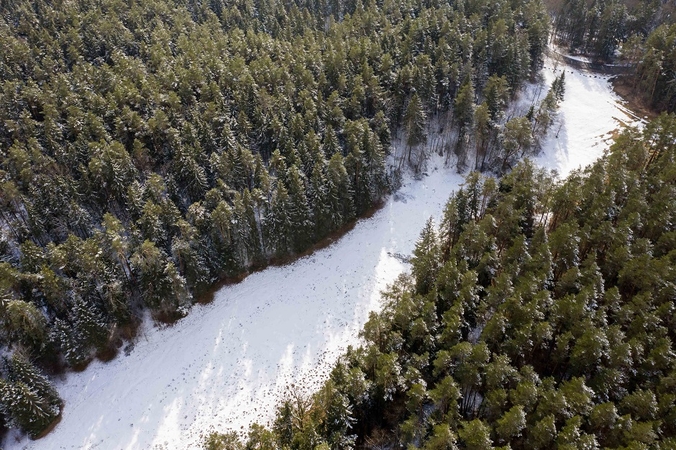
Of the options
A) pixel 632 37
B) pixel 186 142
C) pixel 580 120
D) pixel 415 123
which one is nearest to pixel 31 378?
pixel 186 142

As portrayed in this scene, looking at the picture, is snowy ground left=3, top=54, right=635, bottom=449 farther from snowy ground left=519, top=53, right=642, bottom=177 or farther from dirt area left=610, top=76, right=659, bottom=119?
dirt area left=610, top=76, right=659, bottom=119

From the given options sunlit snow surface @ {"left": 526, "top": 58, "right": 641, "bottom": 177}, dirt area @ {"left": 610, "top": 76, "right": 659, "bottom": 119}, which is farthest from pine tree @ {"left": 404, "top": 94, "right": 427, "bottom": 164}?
dirt area @ {"left": 610, "top": 76, "right": 659, "bottom": 119}

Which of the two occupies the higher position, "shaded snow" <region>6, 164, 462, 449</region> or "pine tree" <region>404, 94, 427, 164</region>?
"pine tree" <region>404, 94, 427, 164</region>

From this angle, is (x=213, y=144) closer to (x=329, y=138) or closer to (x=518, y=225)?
(x=329, y=138)

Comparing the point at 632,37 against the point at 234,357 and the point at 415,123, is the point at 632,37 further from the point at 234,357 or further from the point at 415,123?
the point at 234,357

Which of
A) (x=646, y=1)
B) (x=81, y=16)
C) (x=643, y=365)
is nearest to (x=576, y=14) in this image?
(x=646, y=1)

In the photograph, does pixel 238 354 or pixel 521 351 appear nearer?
pixel 521 351
